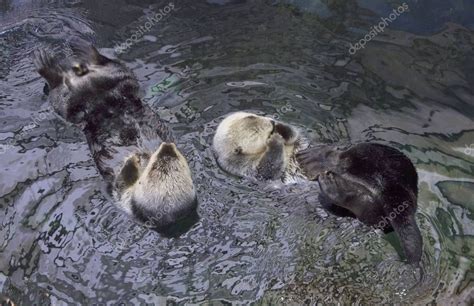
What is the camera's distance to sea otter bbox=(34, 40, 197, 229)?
15.5 ft

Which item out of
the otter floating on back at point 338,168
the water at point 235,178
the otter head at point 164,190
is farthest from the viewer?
the otter head at point 164,190

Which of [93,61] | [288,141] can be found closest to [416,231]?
[288,141]

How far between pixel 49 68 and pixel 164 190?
1579 millimetres

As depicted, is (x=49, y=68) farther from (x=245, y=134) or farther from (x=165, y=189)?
(x=245, y=134)

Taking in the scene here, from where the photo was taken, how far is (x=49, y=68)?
544 centimetres

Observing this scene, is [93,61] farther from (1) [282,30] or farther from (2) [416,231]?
(2) [416,231]

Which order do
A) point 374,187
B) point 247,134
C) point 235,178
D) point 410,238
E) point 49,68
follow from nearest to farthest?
point 410,238 → point 374,187 → point 247,134 → point 235,178 → point 49,68

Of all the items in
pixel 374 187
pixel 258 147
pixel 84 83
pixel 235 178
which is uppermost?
pixel 84 83

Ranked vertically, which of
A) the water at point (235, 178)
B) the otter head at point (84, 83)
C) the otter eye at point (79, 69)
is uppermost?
the otter eye at point (79, 69)

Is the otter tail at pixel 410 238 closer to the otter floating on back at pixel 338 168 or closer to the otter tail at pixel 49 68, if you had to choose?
the otter floating on back at pixel 338 168

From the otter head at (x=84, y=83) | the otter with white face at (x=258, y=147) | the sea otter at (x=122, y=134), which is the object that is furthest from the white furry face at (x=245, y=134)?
the otter head at (x=84, y=83)

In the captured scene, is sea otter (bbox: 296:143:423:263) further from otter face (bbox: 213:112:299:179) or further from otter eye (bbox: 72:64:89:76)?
otter eye (bbox: 72:64:89:76)

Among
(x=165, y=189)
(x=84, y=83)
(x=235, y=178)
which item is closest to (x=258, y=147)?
(x=235, y=178)

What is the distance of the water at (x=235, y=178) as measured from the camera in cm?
452
